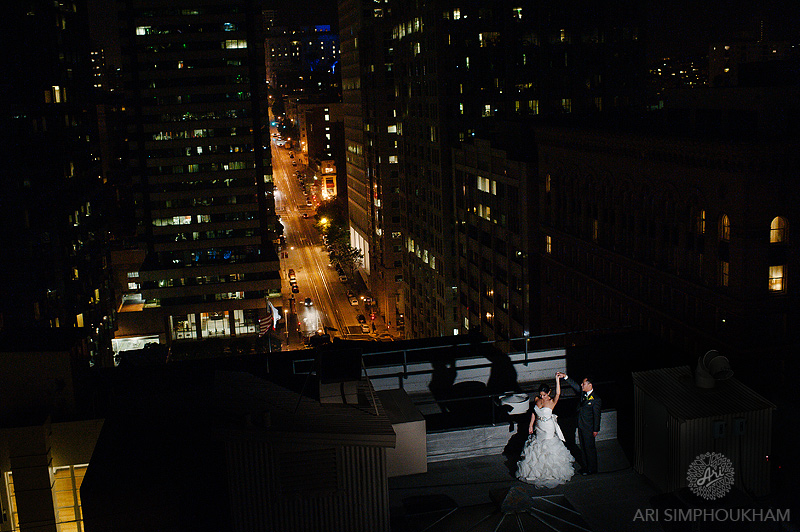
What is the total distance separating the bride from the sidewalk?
207 mm

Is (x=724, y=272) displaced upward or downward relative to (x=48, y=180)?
downward

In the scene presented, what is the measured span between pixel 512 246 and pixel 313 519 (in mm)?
53313

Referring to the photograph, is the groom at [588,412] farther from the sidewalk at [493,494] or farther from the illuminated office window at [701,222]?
the illuminated office window at [701,222]

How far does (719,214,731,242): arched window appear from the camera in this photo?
120 ft

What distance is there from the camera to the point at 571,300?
180 feet

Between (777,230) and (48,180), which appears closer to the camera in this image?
(777,230)

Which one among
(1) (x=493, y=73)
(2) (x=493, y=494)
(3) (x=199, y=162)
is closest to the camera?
(2) (x=493, y=494)

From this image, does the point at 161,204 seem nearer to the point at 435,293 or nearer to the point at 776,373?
the point at 435,293

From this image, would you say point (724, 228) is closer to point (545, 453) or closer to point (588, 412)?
point (588, 412)

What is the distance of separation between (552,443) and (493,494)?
1449mm

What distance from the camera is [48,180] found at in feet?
204

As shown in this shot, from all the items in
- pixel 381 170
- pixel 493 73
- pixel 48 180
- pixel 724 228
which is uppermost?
pixel 493 73

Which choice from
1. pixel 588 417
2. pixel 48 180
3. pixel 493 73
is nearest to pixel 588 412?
pixel 588 417

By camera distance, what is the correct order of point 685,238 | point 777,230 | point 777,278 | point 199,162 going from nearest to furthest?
1. point 777,230
2. point 777,278
3. point 685,238
4. point 199,162
